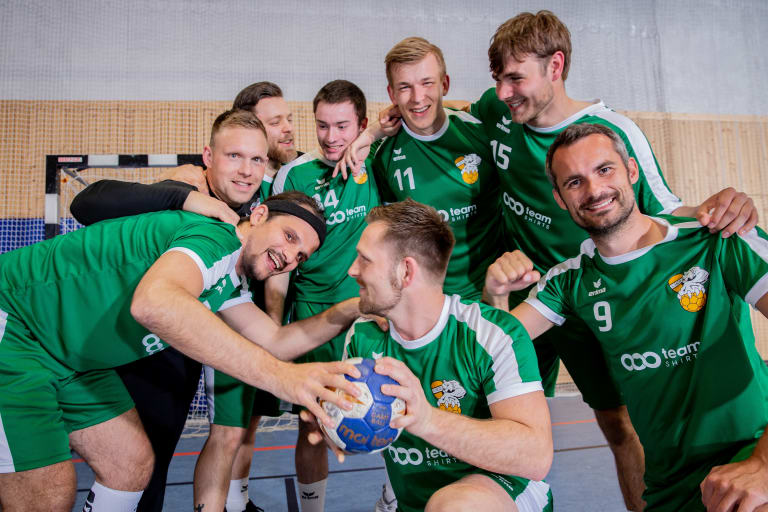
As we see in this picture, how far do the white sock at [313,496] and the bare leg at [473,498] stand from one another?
1.94 meters

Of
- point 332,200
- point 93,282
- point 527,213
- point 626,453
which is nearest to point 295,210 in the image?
point 332,200

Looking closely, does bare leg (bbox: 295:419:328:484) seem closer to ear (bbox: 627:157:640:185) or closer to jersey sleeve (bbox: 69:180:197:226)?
jersey sleeve (bbox: 69:180:197:226)

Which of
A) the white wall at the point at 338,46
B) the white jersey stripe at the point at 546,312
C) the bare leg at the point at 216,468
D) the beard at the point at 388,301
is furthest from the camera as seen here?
the white wall at the point at 338,46

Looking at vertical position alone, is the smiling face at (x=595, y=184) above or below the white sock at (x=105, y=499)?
above

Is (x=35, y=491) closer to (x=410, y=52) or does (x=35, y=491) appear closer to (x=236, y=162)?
(x=236, y=162)

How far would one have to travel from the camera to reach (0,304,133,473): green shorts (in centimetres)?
247

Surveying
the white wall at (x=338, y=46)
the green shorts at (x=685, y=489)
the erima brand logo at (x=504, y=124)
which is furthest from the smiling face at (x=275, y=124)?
the white wall at (x=338, y=46)

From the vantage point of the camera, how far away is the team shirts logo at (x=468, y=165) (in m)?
3.81

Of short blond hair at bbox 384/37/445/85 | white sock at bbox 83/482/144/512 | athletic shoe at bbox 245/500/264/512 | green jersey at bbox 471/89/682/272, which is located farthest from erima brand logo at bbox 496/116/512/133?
athletic shoe at bbox 245/500/264/512

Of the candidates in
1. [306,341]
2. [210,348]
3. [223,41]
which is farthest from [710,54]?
[210,348]

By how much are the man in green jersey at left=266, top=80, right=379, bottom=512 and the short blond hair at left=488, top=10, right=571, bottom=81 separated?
49.3 inches

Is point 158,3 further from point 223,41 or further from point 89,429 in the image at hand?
point 89,429

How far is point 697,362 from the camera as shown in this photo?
2.54 metres

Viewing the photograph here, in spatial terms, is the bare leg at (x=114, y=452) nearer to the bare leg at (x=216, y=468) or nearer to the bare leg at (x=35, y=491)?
the bare leg at (x=35, y=491)
